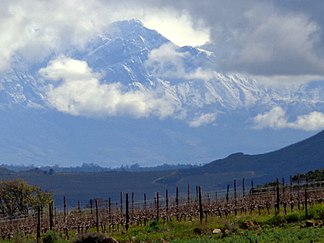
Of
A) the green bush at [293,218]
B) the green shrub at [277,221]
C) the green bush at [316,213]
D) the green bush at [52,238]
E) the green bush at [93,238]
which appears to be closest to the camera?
the green bush at [93,238]

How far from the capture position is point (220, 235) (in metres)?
44.7

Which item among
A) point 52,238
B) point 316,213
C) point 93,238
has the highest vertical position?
point 316,213

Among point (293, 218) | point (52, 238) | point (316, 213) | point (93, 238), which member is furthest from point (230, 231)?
point (93, 238)

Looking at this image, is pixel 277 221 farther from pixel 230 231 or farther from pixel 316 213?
pixel 230 231

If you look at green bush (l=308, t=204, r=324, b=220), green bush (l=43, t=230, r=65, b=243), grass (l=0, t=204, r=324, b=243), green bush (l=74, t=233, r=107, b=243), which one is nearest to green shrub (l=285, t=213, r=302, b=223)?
grass (l=0, t=204, r=324, b=243)

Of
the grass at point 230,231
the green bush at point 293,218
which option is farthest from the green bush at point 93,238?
the green bush at point 293,218

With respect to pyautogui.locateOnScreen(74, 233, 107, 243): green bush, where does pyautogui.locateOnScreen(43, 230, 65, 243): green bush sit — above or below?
below

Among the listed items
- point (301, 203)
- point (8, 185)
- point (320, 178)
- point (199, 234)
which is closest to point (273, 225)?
point (199, 234)

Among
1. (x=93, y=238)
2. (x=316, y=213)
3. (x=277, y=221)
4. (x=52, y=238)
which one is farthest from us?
(x=316, y=213)

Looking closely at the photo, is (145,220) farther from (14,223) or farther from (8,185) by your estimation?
(8,185)

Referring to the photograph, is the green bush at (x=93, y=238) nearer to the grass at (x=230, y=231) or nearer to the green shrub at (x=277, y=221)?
the grass at (x=230, y=231)

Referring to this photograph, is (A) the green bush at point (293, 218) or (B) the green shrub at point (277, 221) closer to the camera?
(B) the green shrub at point (277, 221)

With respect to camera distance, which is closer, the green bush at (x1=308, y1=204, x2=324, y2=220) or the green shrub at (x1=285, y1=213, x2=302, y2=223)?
the green shrub at (x1=285, y1=213, x2=302, y2=223)

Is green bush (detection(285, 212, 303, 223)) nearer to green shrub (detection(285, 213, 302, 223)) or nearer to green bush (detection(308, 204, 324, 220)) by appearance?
green shrub (detection(285, 213, 302, 223))
